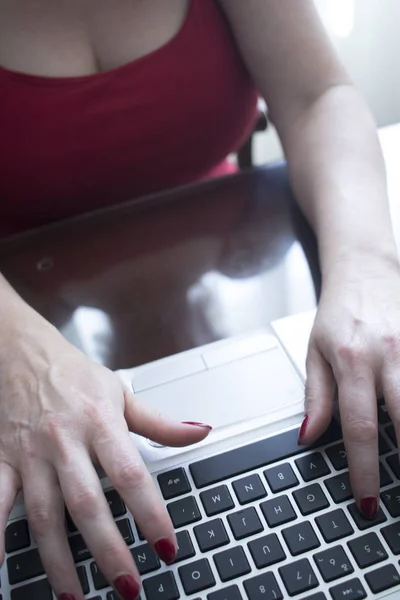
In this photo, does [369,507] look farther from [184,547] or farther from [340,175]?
[340,175]

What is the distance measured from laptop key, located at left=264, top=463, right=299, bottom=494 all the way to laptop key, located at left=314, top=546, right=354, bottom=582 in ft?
0.15

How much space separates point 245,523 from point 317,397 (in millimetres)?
105

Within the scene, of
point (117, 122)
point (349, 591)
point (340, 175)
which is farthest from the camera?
point (117, 122)

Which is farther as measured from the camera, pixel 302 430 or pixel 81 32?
pixel 81 32

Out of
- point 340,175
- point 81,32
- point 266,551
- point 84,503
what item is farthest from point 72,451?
point 81,32

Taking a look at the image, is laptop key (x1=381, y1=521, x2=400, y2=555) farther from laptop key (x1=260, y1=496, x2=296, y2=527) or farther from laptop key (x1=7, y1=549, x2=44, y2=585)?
laptop key (x1=7, y1=549, x2=44, y2=585)

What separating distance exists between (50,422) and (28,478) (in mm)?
39

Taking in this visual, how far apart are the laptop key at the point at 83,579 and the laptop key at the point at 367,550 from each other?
0.16 metres

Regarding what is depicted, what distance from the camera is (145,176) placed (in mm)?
715

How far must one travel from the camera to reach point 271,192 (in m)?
0.64

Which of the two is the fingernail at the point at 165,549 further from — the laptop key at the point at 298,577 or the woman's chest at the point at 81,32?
the woman's chest at the point at 81,32

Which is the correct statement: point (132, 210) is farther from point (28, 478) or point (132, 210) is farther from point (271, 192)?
point (28, 478)

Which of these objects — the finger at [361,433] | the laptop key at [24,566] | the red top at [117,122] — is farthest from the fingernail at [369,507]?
the red top at [117,122]

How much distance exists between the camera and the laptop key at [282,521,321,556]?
344 mm
